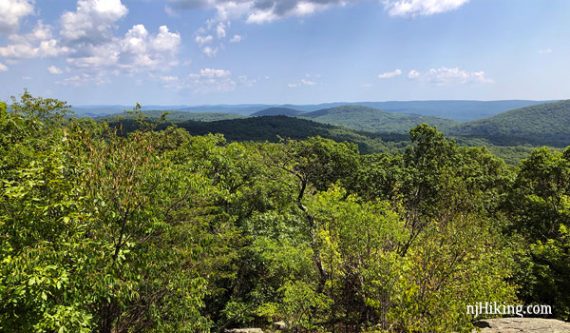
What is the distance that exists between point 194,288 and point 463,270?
9.98 m

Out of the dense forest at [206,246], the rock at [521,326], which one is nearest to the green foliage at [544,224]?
the dense forest at [206,246]

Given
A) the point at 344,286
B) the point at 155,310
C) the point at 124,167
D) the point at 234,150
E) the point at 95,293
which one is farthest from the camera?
the point at 234,150

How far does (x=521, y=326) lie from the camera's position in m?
14.4

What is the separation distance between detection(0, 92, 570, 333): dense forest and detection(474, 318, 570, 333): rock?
0.97m

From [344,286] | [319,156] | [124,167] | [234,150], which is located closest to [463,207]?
[344,286]

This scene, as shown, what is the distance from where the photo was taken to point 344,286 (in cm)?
1639

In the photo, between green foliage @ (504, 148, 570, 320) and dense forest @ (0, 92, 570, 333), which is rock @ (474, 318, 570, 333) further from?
green foliage @ (504, 148, 570, 320)

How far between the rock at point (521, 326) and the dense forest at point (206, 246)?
0.97 metres

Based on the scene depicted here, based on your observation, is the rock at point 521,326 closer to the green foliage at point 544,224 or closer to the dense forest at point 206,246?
the dense forest at point 206,246

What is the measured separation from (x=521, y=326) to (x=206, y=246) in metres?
12.6

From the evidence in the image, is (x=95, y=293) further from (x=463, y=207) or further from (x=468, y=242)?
(x=463, y=207)

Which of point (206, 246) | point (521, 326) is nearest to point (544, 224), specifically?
point (521, 326)

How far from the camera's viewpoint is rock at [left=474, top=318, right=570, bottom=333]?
13761mm

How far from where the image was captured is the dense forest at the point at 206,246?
25.7 ft
